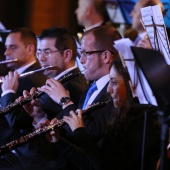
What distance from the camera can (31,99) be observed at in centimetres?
364

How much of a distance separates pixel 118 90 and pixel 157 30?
40cm

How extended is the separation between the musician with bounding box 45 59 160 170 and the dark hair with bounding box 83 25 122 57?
Result: 66cm

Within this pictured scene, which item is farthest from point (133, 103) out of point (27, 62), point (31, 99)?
point (27, 62)

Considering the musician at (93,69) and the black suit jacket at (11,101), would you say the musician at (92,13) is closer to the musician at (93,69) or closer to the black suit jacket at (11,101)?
the black suit jacket at (11,101)

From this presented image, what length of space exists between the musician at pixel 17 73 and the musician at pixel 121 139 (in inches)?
43.8

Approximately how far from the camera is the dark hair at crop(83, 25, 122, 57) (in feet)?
11.8

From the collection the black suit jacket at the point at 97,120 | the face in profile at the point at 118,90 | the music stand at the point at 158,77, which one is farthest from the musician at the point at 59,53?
the music stand at the point at 158,77

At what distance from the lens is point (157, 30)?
287 cm

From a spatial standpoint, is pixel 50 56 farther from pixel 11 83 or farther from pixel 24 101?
pixel 24 101

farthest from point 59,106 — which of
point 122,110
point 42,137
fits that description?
point 122,110

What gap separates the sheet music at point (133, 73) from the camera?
2467 millimetres

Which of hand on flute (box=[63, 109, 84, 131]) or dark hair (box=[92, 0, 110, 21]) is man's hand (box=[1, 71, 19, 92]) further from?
dark hair (box=[92, 0, 110, 21])

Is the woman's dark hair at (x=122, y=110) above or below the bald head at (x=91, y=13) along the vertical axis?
below

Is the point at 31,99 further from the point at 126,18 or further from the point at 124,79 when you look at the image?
the point at 126,18
